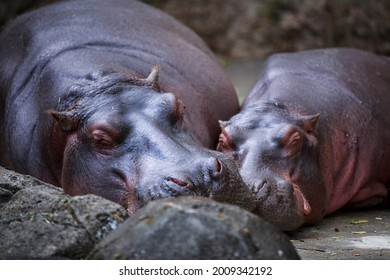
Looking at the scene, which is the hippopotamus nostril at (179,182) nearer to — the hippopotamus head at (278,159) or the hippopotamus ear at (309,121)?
the hippopotamus head at (278,159)

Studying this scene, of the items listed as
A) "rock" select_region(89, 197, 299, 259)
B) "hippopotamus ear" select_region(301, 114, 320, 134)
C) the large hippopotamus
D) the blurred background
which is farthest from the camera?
the blurred background

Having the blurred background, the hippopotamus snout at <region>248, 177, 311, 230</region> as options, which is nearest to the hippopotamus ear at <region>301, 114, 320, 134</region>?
the hippopotamus snout at <region>248, 177, 311, 230</region>

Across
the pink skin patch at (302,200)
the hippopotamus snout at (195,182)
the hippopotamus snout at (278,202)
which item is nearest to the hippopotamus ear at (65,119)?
the hippopotamus snout at (195,182)

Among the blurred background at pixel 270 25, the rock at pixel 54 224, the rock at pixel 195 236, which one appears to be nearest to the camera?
the rock at pixel 195 236

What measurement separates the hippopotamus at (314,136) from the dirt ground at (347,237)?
0.09m

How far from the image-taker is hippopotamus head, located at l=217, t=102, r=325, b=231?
5.72m

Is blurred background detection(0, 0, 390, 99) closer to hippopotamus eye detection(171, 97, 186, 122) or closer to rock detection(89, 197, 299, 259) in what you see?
hippopotamus eye detection(171, 97, 186, 122)

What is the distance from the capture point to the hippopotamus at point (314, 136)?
589 cm

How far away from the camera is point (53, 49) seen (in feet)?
21.1

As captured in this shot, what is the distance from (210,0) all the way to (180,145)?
6.14 metres

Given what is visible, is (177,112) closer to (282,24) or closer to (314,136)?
(314,136)

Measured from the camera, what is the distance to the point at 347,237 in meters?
5.70

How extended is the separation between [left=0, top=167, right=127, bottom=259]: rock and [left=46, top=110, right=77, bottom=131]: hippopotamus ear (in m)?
1.27
